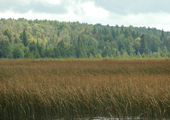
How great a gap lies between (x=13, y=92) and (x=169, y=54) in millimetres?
116527

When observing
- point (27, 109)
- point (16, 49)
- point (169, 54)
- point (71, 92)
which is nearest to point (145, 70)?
point (71, 92)

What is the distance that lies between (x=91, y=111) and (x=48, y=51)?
94.5 metres

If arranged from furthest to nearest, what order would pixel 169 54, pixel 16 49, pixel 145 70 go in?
pixel 169 54, pixel 16 49, pixel 145 70

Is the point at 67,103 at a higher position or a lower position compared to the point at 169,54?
higher

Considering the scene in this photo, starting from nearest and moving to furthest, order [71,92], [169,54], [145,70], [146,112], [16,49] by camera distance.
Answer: [146,112]
[71,92]
[145,70]
[16,49]
[169,54]

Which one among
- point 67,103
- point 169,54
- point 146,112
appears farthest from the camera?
point 169,54

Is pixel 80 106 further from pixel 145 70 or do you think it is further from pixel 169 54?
pixel 169 54

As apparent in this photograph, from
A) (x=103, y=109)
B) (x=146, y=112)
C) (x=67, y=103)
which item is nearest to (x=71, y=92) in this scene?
(x=67, y=103)

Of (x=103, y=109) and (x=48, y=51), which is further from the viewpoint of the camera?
(x=48, y=51)

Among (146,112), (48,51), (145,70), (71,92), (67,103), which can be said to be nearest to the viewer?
(146,112)

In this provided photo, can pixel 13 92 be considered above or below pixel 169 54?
above

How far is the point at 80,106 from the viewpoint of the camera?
367 inches

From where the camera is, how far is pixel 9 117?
364 inches

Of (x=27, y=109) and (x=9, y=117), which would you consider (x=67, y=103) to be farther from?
(x=9, y=117)
